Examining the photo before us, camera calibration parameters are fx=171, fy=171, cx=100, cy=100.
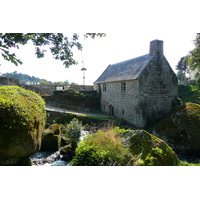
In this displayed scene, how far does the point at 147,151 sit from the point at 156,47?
51.3 feet

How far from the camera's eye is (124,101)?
2045 cm

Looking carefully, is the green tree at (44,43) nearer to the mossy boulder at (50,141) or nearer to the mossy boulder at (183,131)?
the mossy boulder at (50,141)

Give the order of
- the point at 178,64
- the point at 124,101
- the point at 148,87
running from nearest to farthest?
1. the point at 148,87
2. the point at 124,101
3. the point at 178,64

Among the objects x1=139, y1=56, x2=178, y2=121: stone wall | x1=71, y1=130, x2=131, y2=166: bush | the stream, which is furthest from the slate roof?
x1=71, y1=130, x2=131, y2=166: bush

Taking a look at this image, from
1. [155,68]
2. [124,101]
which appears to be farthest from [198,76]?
[124,101]

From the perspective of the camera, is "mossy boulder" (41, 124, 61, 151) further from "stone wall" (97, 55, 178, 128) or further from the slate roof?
the slate roof

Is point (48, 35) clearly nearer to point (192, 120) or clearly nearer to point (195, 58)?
point (192, 120)

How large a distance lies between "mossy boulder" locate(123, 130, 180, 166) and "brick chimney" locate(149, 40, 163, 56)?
14284 millimetres

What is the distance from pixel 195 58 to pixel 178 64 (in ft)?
119

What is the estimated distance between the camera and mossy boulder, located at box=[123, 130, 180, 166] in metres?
5.76

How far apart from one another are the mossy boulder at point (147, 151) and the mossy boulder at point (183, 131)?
24.0 feet

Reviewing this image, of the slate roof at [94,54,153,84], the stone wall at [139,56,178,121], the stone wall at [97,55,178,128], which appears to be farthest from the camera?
the slate roof at [94,54,153,84]

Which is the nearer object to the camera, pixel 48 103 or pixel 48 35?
pixel 48 35

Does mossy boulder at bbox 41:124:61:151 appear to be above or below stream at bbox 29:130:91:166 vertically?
above
